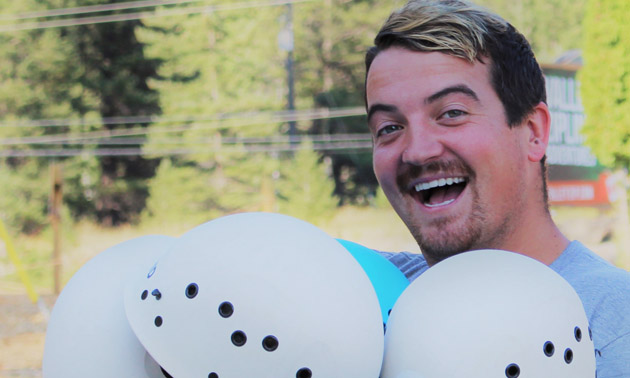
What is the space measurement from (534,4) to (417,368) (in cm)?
3547

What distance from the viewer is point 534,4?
112ft

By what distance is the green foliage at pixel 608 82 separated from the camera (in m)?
16.8

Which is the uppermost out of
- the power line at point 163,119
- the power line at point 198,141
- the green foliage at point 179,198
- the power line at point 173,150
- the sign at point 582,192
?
the power line at point 163,119

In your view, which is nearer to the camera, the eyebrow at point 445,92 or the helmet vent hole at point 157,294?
the helmet vent hole at point 157,294

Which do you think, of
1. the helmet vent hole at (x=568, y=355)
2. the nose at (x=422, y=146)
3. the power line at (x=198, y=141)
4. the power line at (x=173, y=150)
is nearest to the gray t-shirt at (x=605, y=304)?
the helmet vent hole at (x=568, y=355)

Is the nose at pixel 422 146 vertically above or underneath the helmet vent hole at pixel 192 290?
above

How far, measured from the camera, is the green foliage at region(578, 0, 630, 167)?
16797 millimetres

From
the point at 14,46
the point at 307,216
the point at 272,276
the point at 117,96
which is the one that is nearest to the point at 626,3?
the point at 307,216

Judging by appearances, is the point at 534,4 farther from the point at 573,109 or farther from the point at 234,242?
the point at 234,242

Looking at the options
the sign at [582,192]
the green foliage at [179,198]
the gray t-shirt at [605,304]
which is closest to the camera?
the gray t-shirt at [605,304]

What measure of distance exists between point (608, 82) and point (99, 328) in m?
17.6

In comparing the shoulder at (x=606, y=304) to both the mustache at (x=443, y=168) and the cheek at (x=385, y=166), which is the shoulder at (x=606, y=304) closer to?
the mustache at (x=443, y=168)

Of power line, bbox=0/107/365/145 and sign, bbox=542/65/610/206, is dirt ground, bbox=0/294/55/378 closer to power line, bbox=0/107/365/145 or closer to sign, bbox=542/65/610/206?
power line, bbox=0/107/365/145

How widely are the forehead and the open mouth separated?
26 cm
